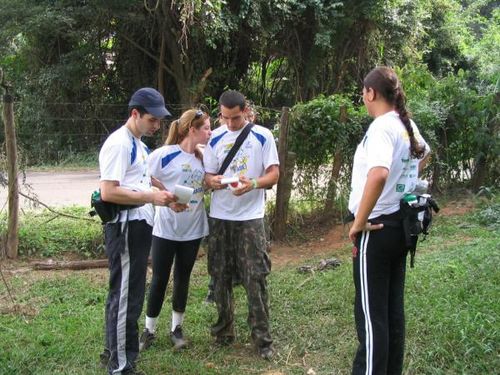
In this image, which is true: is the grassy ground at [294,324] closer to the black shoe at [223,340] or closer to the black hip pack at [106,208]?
the black shoe at [223,340]

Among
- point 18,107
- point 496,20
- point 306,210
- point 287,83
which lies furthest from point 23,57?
point 496,20

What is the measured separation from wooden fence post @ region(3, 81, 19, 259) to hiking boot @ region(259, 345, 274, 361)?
3.50m

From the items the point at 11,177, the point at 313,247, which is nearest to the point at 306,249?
the point at 313,247

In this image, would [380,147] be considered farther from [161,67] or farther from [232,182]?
[161,67]

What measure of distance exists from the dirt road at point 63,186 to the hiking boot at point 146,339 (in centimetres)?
556

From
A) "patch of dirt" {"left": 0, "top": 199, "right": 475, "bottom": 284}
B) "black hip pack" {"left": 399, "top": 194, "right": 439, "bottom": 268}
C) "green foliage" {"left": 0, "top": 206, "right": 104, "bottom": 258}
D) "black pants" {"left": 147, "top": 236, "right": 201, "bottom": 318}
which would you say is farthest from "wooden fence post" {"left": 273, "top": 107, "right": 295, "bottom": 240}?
"black hip pack" {"left": 399, "top": 194, "right": 439, "bottom": 268}

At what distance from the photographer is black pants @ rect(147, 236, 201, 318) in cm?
387

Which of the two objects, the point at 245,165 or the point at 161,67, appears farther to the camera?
the point at 161,67

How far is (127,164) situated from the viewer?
3.25 meters

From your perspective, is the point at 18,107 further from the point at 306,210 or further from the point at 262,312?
the point at 262,312

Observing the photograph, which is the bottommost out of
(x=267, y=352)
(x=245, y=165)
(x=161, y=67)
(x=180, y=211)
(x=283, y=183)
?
(x=267, y=352)

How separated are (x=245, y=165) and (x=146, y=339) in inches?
58.2

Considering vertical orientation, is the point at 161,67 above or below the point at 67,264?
above

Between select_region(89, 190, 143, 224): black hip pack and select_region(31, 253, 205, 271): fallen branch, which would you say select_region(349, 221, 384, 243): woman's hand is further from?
select_region(31, 253, 205, 271): fallen branch
